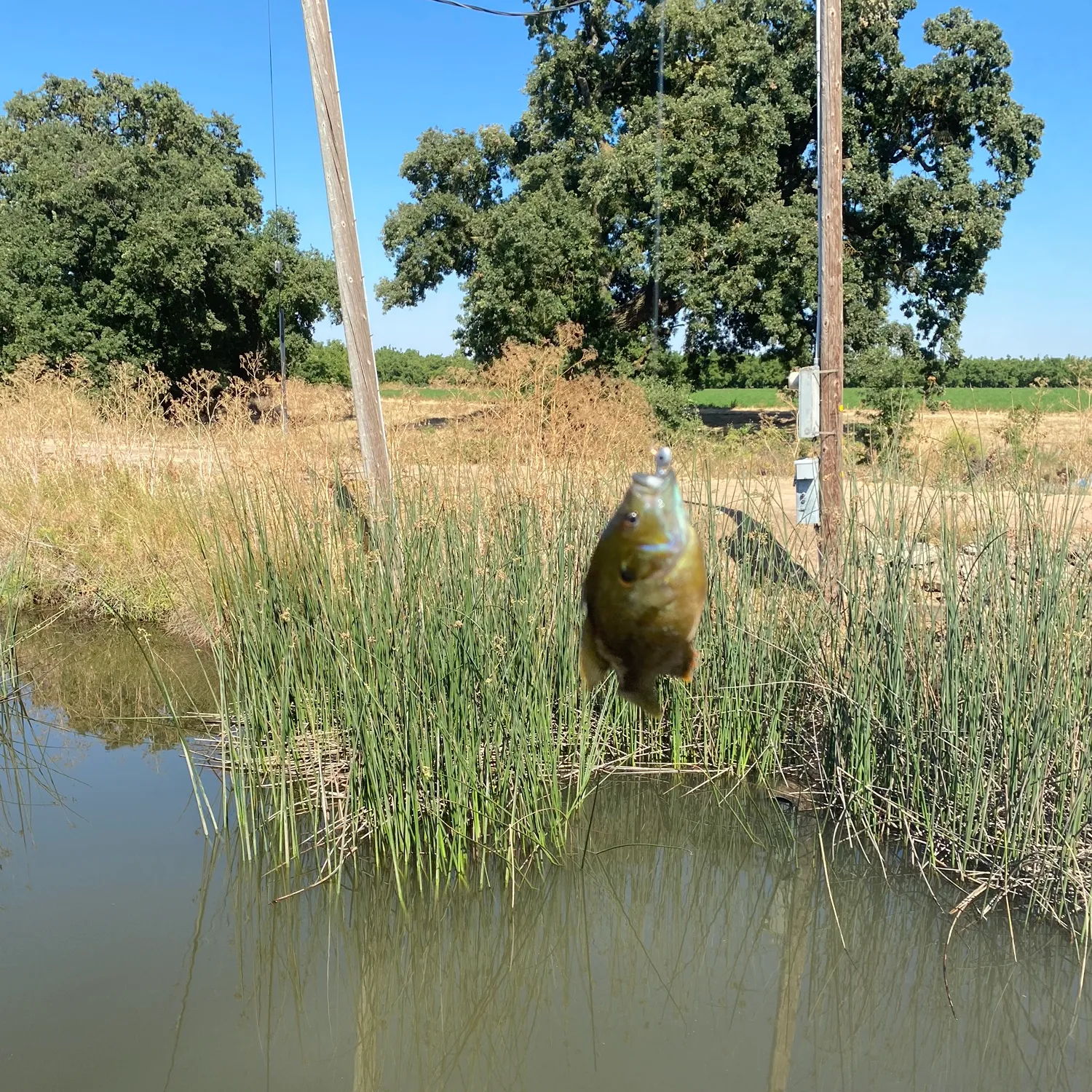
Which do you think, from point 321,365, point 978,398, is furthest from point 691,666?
point 321,365

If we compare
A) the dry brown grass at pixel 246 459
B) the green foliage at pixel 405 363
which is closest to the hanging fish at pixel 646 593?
the dry brown grass at pixel 246 459

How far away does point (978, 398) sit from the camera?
572 centimetres

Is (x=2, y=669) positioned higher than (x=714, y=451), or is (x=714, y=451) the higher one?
(x=714, y=451)

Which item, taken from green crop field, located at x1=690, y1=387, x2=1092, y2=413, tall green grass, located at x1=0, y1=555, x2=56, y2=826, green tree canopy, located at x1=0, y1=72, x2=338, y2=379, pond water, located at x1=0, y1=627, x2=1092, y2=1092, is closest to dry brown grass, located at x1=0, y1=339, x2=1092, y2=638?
green crop field, located at x1=690, y1=387, x2=1092, y2=413

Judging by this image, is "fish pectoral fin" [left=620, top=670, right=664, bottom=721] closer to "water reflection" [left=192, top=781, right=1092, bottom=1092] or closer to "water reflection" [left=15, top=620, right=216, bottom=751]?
"water reflection" [left=192, top=781, right=1092, bottom=1092]

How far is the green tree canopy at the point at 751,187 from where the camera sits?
1434cm

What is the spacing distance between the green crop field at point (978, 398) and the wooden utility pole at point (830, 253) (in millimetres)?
735

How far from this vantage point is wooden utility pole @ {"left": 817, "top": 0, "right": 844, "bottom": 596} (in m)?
5.80

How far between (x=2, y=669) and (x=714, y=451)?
391 cm

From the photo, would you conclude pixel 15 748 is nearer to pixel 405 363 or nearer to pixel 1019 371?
pixel 1019 371

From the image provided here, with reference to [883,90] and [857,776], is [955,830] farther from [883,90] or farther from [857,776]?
[883,90]

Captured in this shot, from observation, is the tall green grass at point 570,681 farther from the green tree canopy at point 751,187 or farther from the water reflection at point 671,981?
the green tree canopy at point 751,187

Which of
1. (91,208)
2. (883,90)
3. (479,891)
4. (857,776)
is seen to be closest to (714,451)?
(857,776)

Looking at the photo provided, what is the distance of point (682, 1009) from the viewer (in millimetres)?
2941
